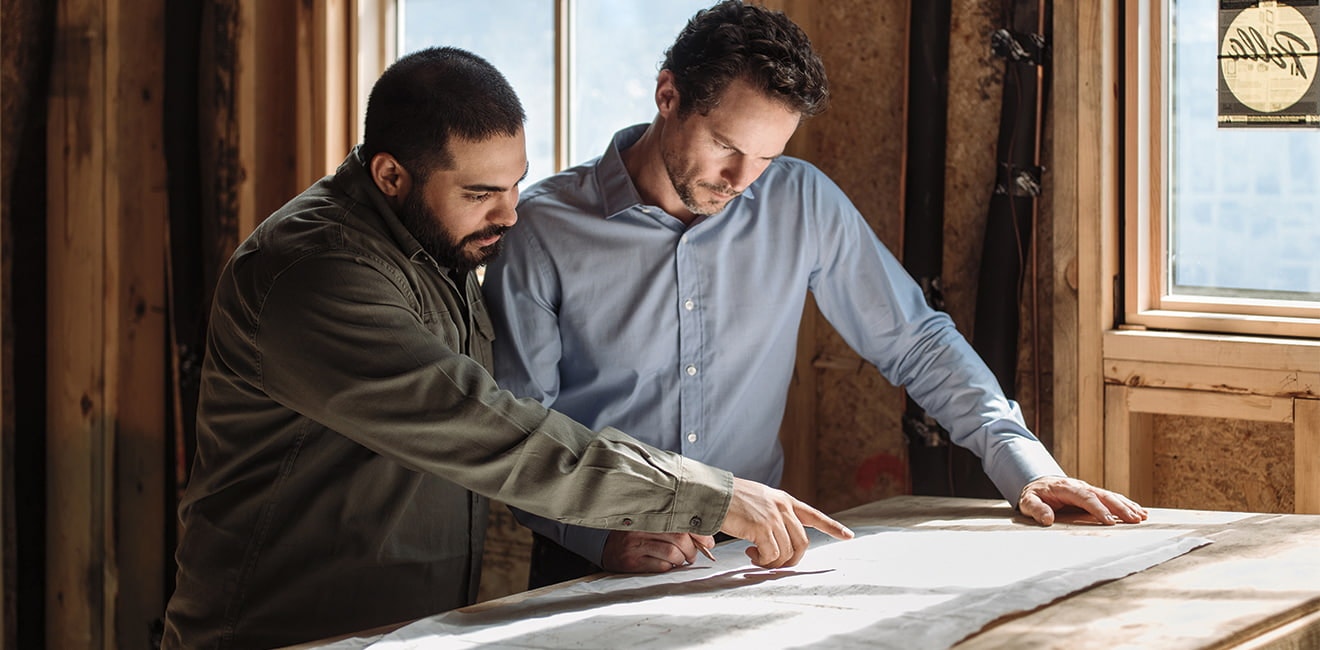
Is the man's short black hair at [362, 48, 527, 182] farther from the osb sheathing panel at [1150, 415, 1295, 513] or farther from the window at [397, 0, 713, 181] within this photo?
the osb sheathing panel at [1150, 415, 1295, 513]

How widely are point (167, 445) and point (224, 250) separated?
550mm

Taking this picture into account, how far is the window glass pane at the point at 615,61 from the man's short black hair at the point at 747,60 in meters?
0.82

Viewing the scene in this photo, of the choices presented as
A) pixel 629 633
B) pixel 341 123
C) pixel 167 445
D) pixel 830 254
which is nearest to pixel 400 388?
pixel 629 633

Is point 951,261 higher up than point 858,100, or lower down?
lower down

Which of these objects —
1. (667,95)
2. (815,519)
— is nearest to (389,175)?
(667,95)

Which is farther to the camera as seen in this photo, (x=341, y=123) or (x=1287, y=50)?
(x=341, y=123)

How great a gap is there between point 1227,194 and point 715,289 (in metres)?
0.89

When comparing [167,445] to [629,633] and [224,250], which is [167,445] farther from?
[629,633]

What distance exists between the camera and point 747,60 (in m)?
1.96

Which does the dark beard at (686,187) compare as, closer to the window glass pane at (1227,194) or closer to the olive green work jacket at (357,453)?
the olive green work jacket at (357,453)

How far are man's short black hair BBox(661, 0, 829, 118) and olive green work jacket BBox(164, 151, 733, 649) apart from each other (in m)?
0.48

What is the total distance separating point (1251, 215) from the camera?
216 centimetres

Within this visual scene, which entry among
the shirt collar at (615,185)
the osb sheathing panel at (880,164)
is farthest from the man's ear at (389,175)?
the osb sheathing panel at (880,164)

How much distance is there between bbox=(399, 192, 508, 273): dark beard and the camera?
72.0 inches
